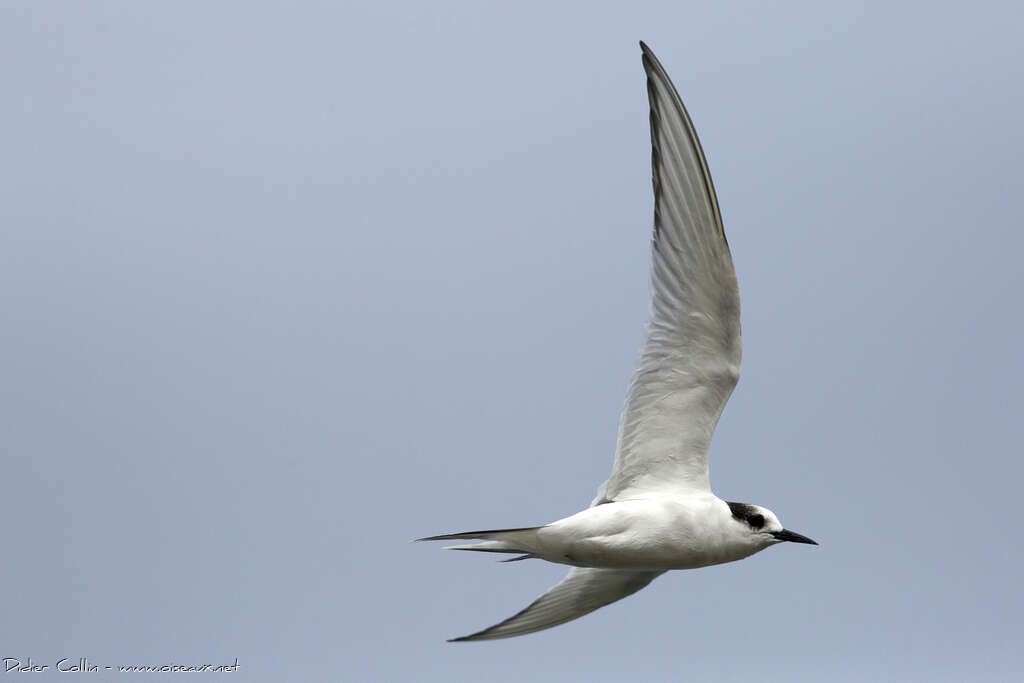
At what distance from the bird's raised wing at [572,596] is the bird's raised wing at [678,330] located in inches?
23.4

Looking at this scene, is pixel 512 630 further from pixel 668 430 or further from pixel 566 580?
pixel 668 430

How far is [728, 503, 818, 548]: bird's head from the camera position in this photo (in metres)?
5.42

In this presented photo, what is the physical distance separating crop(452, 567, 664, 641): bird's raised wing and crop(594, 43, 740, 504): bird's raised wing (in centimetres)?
59

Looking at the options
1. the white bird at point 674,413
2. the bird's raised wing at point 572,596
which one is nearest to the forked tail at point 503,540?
the white bird at point 674,413

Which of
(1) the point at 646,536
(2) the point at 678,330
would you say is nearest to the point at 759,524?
(1) the point at 646,536

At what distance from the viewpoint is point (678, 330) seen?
5.39m

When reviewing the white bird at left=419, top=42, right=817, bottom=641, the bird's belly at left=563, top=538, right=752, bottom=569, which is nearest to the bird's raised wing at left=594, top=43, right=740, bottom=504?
the white bird at left=419, top=42, right=817, bottom=641

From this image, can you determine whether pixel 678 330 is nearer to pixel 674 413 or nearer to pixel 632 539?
pixel 674 413

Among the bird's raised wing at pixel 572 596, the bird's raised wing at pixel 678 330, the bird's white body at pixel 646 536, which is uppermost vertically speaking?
the bird's raised wing at pixel 678 330

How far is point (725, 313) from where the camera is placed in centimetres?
532

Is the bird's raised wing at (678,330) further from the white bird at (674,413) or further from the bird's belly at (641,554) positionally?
the bird's belly at (641,554)

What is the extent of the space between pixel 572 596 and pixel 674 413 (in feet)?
3.62

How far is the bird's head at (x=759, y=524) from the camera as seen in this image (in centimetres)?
542

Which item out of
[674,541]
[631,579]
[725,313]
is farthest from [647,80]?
[631,579]
